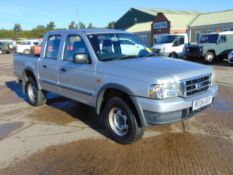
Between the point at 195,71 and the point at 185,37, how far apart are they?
59.9 feet

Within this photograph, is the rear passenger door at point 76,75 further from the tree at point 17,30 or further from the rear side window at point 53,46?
the tree at point 17,30

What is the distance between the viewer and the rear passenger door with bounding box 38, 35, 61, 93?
6477mm

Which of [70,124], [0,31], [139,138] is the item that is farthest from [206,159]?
[0,31]

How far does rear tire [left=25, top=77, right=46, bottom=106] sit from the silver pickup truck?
892mm

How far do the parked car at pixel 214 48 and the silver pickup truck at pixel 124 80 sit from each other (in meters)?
14.8

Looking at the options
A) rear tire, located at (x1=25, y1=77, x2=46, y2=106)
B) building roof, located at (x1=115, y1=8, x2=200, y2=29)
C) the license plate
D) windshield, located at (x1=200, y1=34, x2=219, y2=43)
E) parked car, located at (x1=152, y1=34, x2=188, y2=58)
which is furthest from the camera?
building roof, located at (x1=115, y1=8, x2=200, y2=29)

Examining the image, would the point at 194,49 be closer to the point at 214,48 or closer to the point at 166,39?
the point at 214,48

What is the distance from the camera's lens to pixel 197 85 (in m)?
4.69

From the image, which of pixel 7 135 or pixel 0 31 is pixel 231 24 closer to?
pixel 7 135

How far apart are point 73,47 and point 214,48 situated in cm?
1615

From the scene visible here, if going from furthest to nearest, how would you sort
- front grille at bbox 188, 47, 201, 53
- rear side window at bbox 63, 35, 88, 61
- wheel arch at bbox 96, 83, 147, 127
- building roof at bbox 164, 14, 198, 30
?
building roof at bbox 164, 14, 198, 30 < front grille at bbox 188, 47, 201, 53 < rear side window at bbox 63, 35, 88, 61 < wheel arch at bbox 96, 83, 147, 127

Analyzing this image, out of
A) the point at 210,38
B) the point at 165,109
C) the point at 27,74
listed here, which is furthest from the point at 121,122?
the point at 210,38

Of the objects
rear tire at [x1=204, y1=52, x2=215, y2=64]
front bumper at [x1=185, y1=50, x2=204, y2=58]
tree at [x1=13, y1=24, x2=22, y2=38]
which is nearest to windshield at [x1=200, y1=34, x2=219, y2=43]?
rear tire at [x1=204, y1=52, x2=215, y2=64]

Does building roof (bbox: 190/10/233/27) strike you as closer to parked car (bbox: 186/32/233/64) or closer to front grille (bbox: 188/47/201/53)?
parked car (bbox: 186/32/233/64)
